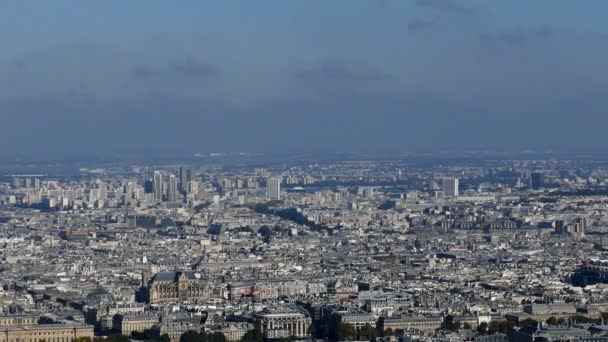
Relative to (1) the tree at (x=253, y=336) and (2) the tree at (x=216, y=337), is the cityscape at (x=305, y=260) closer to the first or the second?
(1) the tree at (x=253, y=336)

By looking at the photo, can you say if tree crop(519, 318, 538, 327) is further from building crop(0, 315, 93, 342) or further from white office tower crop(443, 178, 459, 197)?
white office tower crop(443, 178, 459, 197)

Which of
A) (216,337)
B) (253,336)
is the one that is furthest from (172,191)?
(216,337)

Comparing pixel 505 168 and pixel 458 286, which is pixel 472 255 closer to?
pixel 458 286

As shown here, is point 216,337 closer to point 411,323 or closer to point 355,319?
point 355,319

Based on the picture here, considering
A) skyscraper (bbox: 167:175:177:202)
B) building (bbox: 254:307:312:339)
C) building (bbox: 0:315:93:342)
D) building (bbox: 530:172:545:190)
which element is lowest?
building (bbox: 0:315:93:342)

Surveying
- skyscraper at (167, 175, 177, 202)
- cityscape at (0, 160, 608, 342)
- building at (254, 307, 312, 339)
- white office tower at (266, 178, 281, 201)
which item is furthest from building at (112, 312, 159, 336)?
white office tower at (266, 178, 281, 201)

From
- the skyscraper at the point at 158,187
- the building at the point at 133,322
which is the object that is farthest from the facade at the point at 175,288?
the skyscraper at the point at 158,187

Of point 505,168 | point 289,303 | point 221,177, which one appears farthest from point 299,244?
point 505,168
